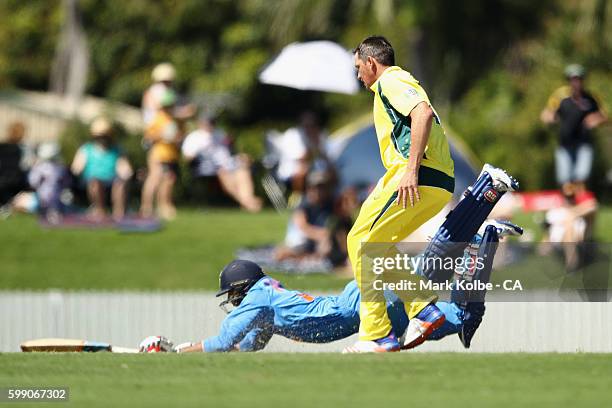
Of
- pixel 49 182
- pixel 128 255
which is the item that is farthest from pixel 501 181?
pixel 49 182

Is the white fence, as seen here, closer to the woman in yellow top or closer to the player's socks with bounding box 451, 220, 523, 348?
the player's socks with bounding box 451, 220, 523, 348

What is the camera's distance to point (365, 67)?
364 inches

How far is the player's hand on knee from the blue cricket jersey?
110cm

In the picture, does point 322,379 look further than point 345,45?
No

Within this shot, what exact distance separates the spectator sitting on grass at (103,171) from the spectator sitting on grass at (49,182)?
1.18 ft

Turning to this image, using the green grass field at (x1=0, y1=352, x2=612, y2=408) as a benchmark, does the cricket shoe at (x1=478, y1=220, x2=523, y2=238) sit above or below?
above

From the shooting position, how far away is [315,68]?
17.2 metres

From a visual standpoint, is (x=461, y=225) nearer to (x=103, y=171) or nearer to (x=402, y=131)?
(x=402, y=131)

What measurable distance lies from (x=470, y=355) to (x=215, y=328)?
510 cm

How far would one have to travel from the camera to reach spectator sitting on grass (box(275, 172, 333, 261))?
1734 cm

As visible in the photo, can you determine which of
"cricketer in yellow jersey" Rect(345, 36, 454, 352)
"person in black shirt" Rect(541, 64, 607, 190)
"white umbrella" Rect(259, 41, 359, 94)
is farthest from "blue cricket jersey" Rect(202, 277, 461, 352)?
"person in black shirt" Rect(541, 64, 607, 190)

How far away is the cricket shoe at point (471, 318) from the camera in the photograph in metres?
9.64

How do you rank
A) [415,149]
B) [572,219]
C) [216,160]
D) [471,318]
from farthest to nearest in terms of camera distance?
[216,160] < [572,219] < [471,318] < [415,149]

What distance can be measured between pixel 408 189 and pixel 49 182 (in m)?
10.8
